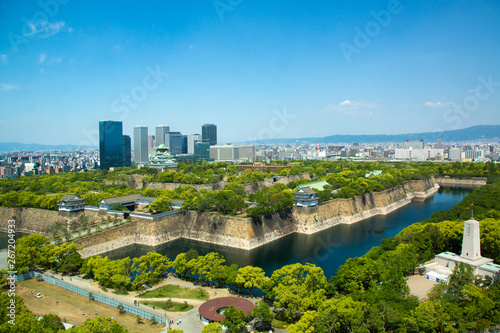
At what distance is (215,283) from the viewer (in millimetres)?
20000

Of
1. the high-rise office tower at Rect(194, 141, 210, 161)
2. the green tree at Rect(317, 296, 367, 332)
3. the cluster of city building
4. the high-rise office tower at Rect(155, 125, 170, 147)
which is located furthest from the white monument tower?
the high-rise office tower at Rect(155, 125, 170, 147)

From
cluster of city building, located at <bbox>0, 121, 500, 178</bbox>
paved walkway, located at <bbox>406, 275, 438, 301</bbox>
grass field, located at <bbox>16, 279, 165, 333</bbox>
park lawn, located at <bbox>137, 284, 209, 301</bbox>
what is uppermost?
cluster of city building, located at <bbox>0, 121, 500, 178</bbox>

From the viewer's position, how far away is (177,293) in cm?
1825

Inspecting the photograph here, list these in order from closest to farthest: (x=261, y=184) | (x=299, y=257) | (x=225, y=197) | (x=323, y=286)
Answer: (x=323, y=286), (x=299, y=257), (x=225, y=197), (x=261, y=184)

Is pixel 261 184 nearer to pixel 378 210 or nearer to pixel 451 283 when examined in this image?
pixel 378 210

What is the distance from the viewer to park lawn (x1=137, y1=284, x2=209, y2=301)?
17812 millimetres

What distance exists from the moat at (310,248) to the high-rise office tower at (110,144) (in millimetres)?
68016

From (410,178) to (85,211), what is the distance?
4573 centimetres

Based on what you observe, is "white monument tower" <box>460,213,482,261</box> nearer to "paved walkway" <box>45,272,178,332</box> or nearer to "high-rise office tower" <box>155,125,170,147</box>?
"paved walkway" <box>45,272,178,332</box>

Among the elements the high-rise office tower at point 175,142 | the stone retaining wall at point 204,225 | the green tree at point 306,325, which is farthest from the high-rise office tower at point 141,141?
Answer: the green tree at point 306,325

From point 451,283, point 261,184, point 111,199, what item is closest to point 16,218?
point 111,199

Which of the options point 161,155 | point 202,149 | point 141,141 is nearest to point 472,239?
point 161,155

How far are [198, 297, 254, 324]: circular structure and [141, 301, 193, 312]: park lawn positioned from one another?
119cm

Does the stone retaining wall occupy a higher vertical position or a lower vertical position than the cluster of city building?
lower
